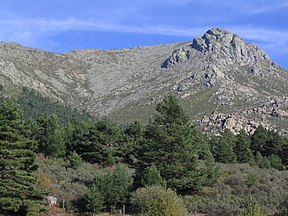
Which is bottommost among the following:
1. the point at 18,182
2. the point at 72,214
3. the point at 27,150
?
the point at 72,214

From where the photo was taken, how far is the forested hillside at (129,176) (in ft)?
94.7

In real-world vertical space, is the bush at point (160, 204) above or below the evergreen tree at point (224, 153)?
below

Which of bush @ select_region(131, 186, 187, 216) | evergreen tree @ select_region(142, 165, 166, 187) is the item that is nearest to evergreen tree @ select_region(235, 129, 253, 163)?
evergreen tree @ select_region(142, 165, 166, 187)

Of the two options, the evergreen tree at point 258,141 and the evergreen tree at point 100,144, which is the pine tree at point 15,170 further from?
the evergreen tree at point 258,141

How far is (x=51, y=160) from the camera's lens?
56125mm

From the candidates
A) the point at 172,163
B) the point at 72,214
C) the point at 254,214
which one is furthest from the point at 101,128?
the point at 254,214

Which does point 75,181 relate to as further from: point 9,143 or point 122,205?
point 9,143

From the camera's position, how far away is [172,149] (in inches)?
1610

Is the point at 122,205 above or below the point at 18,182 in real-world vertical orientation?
below

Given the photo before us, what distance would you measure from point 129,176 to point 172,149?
15.9 ft

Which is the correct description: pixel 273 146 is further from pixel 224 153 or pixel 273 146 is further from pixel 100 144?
pixel 100 144

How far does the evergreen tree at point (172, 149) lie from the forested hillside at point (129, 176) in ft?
0.30

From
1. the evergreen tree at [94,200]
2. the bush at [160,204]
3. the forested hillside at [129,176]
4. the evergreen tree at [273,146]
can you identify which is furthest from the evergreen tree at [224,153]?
the bush at [160,204]

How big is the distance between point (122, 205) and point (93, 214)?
398cm
